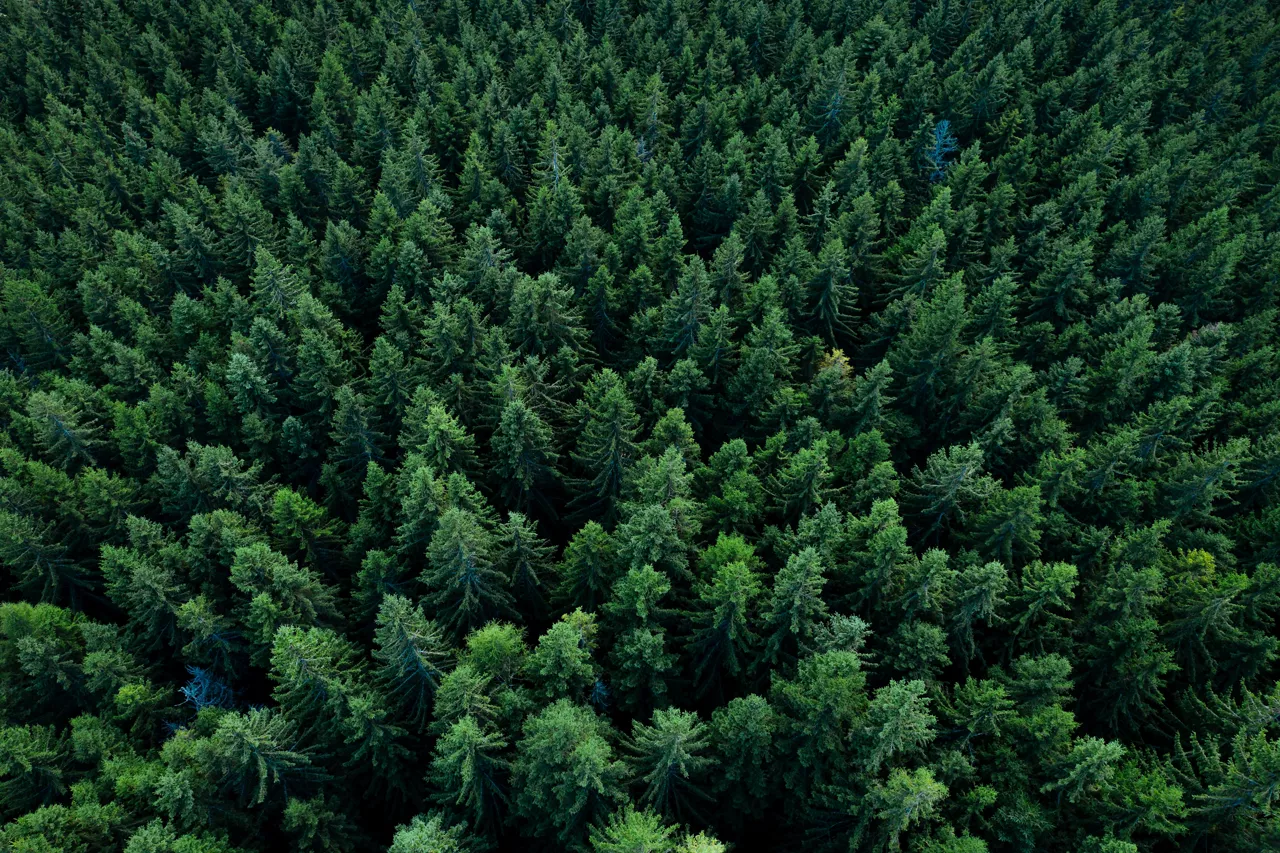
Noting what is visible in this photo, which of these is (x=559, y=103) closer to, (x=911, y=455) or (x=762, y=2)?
(x=762, y=2)

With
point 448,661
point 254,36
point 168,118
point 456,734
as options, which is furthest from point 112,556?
point 254,36

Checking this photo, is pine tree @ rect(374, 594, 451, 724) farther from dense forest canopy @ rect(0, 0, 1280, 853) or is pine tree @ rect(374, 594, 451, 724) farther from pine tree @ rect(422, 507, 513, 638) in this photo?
pine tree @ rect(422, 507, 513, 638)

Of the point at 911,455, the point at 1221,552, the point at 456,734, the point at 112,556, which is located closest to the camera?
the point at 456,734

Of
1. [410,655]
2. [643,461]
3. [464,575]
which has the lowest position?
[410,655]

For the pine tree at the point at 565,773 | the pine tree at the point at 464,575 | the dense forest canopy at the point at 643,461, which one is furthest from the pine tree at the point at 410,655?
the pine tree at the point at 565,773

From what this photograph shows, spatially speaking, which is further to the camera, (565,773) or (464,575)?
(464,575)

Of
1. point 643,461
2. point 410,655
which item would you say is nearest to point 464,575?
point 410,655

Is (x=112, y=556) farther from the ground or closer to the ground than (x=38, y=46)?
closer to the ground

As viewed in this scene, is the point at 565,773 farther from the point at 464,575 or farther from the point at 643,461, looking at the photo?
the point at 643,461

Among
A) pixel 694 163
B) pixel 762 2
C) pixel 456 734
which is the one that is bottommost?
pixel 456 734

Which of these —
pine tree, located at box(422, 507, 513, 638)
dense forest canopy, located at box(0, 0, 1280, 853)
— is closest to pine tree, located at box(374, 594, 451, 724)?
dense forest canopy, located at box(0, 0, 1280, 853)
